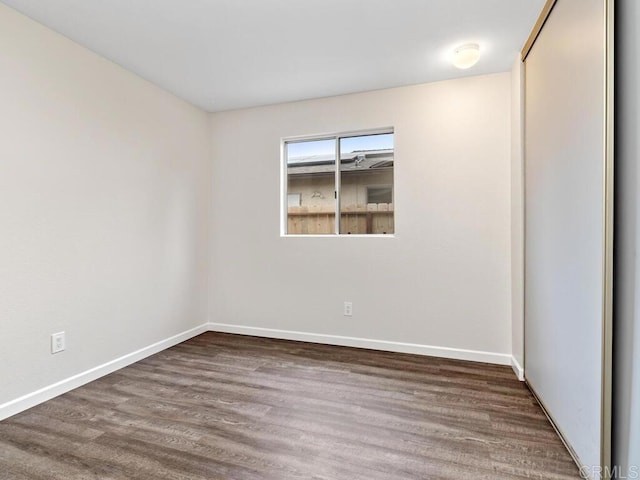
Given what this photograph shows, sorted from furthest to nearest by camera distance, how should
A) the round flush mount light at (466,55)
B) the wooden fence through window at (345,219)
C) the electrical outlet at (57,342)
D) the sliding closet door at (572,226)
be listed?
the wooden fence through window at (345,219), the round flush mount light at (466,55), the electrical outlet at (57,342), the sliding closet door at (572,226)

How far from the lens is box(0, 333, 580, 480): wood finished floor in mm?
1589

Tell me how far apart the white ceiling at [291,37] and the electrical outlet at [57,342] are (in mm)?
2019

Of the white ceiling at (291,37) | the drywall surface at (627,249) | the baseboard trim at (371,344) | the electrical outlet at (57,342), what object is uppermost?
the white ceiling at (291,37)

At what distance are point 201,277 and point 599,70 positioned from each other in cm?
355

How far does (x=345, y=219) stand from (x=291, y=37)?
1667 mm

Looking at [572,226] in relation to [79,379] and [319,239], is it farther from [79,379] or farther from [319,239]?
[79,379]

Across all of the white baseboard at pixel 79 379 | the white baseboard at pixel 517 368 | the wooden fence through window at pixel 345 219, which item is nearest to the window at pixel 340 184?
the wooden fence through window at pixel 345 219

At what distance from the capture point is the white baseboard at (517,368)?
2.52m

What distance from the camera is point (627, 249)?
1305 mm

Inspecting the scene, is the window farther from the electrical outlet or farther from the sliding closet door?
the electrical outlet

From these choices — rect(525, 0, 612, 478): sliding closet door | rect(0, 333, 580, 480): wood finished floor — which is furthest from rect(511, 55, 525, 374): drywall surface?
rect(0, 333, 580, 480): wood finished floor

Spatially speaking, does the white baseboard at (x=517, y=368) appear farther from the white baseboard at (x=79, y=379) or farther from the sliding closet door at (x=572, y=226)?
the white baseboard at (x=79, y=379)

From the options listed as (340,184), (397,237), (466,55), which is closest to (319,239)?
(340,184)

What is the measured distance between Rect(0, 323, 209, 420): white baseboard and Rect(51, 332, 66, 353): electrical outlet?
22 cm
